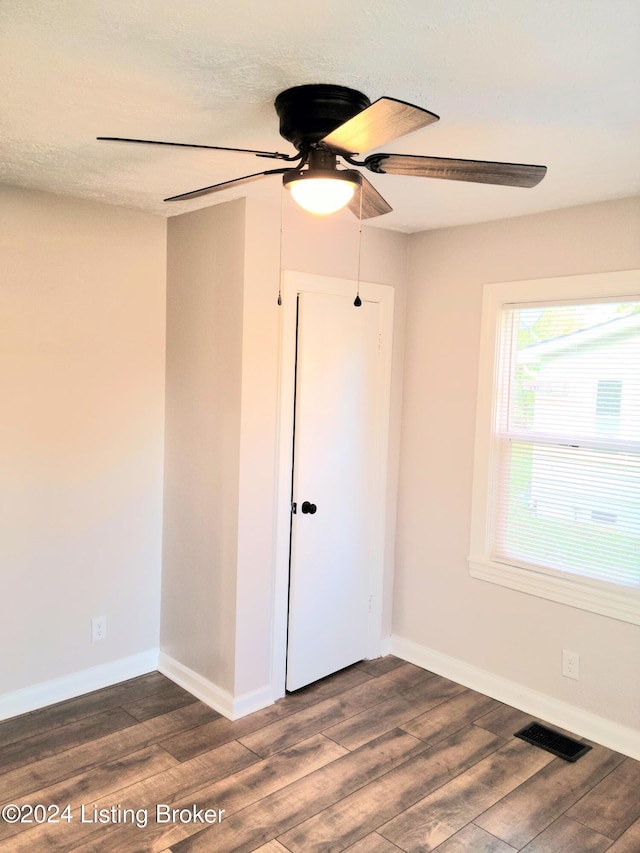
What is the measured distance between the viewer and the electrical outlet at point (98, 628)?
11.2 feet

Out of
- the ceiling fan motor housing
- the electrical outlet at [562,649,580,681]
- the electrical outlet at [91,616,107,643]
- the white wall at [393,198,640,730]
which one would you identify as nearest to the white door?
the white wall at [393,198,640,730]

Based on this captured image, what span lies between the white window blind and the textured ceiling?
2.43 ft

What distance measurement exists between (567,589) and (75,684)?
248 centimetres

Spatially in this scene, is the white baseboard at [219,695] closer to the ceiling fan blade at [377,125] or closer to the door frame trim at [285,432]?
the door frame trim at [285,432]

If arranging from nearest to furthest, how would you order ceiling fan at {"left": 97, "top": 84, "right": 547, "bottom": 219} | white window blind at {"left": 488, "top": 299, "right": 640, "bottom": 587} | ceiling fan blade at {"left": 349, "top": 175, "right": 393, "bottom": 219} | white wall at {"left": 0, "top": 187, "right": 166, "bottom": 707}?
ceiling fan at {"left": 97, "top": 84, "right": 547, "bottom": 219} < ceiling fan blade at {"left": 349, "top": 175, "right": 393, "bottom": 219} < white window blind at {"left": 488, "top": 299, "right": 640, "bottom": 587} < white wall at {"left": 0, "top": 187, "right": 166, "bottom": 707}

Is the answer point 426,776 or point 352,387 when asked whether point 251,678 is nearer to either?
point 426,776

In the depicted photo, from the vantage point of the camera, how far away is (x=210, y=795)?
103 inches

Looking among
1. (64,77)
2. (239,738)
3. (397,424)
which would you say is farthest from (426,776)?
(64,77)

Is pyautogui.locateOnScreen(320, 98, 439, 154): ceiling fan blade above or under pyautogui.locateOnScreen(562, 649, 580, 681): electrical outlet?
above

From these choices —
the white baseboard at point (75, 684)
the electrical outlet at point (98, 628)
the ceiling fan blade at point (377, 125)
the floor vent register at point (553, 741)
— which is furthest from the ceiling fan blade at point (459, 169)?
the white baseboard at point (75, 684)

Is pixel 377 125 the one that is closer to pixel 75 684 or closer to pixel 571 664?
pixel 571 664

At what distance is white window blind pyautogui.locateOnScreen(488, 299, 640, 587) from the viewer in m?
2.94

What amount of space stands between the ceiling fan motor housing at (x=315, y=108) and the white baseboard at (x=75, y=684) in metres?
2.79

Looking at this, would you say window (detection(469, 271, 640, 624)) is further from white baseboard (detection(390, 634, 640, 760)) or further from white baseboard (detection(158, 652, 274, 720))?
white baseboard (detection(158, 652, 274, 720))
